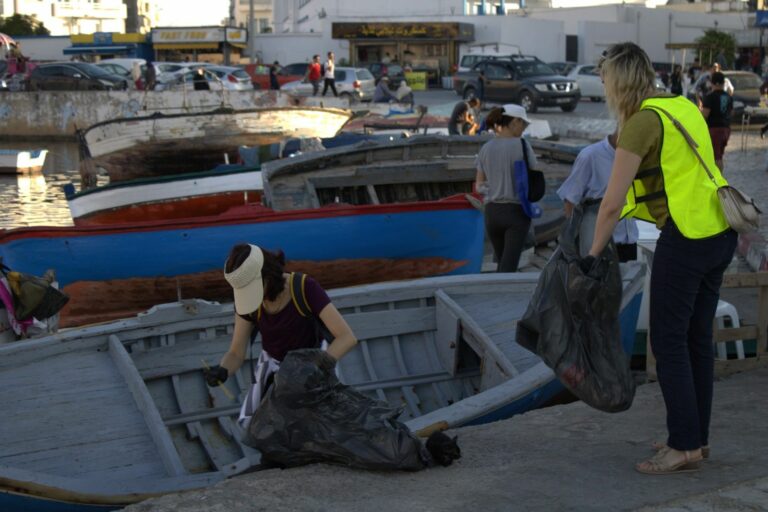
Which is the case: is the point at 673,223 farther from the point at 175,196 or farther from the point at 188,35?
the point at 188,35

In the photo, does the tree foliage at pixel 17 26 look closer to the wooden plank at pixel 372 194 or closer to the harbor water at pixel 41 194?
the harbor water at pixel 41 194

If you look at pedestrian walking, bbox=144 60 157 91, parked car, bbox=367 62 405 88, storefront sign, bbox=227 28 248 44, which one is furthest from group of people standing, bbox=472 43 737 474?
storefront sign, bbox=227 28 248 44

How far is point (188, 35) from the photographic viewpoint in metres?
60.9

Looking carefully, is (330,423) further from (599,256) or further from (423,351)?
(423,351)

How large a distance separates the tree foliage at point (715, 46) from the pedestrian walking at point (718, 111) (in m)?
38.6

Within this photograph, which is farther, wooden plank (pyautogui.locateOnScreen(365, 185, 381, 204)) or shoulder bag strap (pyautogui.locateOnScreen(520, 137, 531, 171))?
wooden plank (pyautogui.locateOnScreen(365, 185, 381, 204))

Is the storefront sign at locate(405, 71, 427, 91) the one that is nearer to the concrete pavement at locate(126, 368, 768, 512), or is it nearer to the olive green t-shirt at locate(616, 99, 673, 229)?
the concrete pavement at locate(126, 368, 768, 512)

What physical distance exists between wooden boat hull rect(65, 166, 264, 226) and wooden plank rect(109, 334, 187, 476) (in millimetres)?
7732

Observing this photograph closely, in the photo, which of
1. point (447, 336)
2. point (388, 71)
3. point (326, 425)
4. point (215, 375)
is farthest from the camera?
point (388, 71)

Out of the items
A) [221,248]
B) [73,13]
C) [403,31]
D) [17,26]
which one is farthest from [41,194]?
[73,13]

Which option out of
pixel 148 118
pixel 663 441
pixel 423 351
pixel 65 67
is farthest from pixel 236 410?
pixel 65 67

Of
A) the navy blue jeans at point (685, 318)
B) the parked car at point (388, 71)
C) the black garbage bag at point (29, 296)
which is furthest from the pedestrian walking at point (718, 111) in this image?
the parked car at point (388, 71)

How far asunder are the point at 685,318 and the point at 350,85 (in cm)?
3694

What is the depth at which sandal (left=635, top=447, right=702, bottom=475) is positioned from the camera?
446 cm
